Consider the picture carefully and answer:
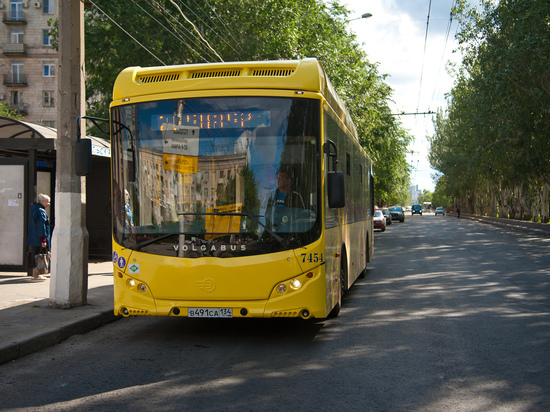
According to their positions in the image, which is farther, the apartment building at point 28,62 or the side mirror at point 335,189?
the apartment building at point 28,62

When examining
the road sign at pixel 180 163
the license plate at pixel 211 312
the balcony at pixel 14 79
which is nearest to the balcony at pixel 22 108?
the balcony at pixel 14 79

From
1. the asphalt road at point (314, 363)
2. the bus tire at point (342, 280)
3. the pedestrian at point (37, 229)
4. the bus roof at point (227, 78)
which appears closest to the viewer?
the asphalt road at point (314, 363)

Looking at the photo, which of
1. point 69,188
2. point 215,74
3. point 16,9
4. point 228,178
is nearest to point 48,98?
point 16,9

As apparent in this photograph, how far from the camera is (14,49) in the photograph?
55000 mm

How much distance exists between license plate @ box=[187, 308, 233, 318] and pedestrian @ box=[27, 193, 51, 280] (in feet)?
21.2

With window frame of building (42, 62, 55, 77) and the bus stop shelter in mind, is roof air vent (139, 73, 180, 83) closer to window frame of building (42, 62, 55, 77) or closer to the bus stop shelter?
the bus stop shelter

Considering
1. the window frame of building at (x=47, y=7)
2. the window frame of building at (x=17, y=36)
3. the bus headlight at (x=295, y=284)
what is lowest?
the bus headlight at (x=295, y=284)

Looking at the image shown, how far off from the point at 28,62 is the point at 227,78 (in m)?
53.9

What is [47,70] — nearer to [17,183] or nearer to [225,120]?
[17,183]

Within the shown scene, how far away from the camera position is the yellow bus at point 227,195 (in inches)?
263

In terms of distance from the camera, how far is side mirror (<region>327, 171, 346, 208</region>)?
6.68 metres

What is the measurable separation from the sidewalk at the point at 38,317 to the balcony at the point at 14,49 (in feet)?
159

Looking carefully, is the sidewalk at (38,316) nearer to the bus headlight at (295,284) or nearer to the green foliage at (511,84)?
the bus headlight at (295,284)

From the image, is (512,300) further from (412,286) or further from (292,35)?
(292,35)
